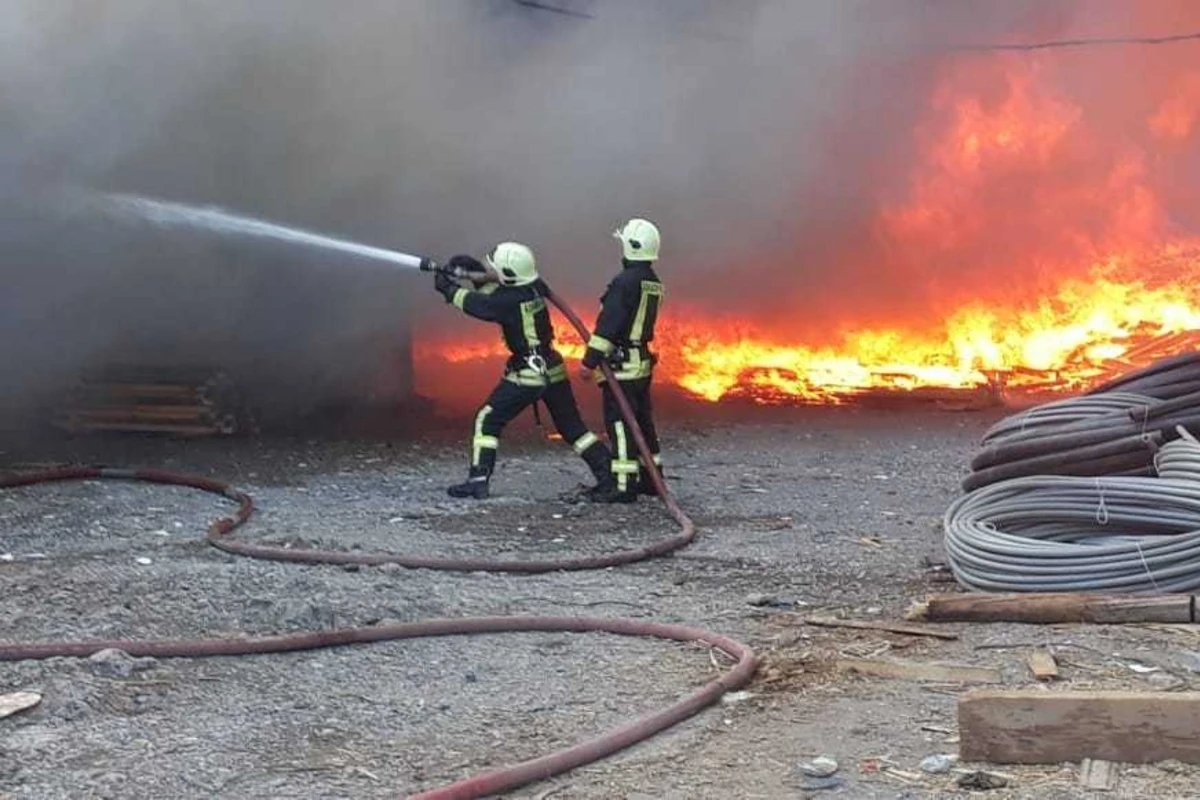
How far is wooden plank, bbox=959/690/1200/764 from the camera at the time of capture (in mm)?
3094

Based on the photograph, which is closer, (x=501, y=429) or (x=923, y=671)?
(x=923, y=671)

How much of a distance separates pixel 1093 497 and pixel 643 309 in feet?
→ 9.63

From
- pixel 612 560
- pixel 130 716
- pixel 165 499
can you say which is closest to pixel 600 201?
pixel 165 499

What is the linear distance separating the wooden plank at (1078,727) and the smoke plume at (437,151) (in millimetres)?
5744

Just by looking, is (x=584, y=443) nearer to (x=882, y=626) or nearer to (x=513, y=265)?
(x=513, y=265)

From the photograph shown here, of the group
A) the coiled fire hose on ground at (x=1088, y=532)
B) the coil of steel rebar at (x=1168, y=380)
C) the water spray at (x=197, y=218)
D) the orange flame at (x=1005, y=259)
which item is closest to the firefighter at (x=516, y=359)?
the water spray at (x=197, y=218)

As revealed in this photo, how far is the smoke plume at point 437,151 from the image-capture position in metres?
7.69

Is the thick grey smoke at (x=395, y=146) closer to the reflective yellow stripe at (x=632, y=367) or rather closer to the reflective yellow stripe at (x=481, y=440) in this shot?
A: the reflective yellow stripe at (x=481, y=440)

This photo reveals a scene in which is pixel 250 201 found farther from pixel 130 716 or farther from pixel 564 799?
pixel 564 799

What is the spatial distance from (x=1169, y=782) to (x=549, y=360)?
15.0 feet

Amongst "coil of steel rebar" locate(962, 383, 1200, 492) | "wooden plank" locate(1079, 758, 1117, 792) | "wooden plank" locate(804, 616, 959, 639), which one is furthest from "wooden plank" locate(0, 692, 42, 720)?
"coil of steel rebar" locate(962, 383, 1200, 492)

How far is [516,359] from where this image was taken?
7.16 meters

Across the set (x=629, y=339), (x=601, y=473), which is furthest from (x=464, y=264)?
(x=601, y=473)

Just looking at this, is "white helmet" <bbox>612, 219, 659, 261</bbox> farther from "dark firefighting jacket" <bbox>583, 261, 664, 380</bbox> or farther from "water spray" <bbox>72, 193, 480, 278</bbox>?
"water spray" <bbox>72, 193, 480, 278</bbox>
